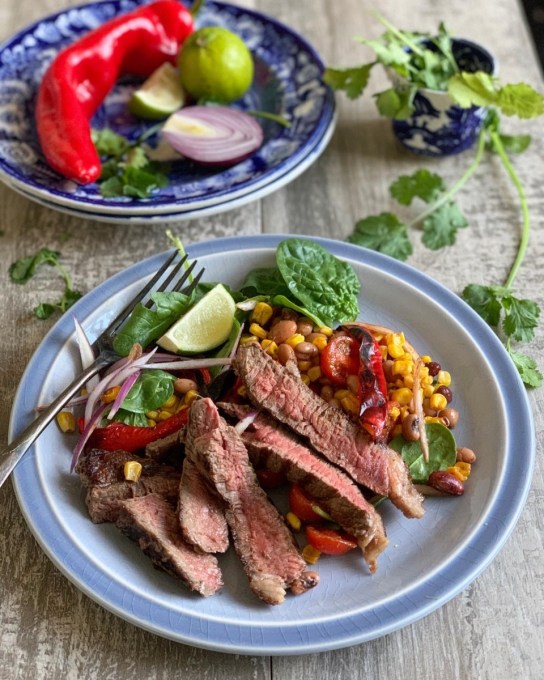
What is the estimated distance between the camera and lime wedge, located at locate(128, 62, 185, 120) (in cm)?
482

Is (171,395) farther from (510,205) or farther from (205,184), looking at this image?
(510,205)

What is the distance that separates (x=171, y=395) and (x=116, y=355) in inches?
12.5

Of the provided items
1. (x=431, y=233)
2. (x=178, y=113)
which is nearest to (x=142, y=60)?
(x=178, y=113)

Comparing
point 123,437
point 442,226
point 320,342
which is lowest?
point 442,226

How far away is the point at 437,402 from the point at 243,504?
0.94 meters

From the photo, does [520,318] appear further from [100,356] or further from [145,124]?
[145,124]

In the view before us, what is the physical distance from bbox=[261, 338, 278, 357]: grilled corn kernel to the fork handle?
0.77m

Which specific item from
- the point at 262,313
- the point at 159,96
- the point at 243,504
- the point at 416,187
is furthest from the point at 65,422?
the point at 159,96

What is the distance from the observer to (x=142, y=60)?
518 centimetres

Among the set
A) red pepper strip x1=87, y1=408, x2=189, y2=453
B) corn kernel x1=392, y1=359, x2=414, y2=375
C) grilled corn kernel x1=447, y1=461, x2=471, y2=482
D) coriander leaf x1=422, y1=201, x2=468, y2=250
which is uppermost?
red pepper strip x1=87, y1=408, x2=189, y2=453

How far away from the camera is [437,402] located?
3170 millimetres

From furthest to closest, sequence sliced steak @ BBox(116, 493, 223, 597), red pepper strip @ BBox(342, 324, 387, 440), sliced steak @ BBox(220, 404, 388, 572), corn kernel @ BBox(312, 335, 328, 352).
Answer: corn kernel @ BBox(312, 335, 328, 352), red pepper strip @ BBox(342, 324, 387, 440), sliced steak @ BBox(220, 404, 388, 572), sliced steak @ BBox(116, 493, 223, 597)

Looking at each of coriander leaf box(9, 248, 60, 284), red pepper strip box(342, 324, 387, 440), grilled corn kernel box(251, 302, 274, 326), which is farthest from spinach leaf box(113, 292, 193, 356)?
coriander leaf box(9, 248, 60, 284)

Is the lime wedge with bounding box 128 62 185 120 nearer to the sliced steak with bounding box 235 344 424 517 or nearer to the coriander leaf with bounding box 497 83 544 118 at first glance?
the coriander leaf with bounding box 497 83 544 118
